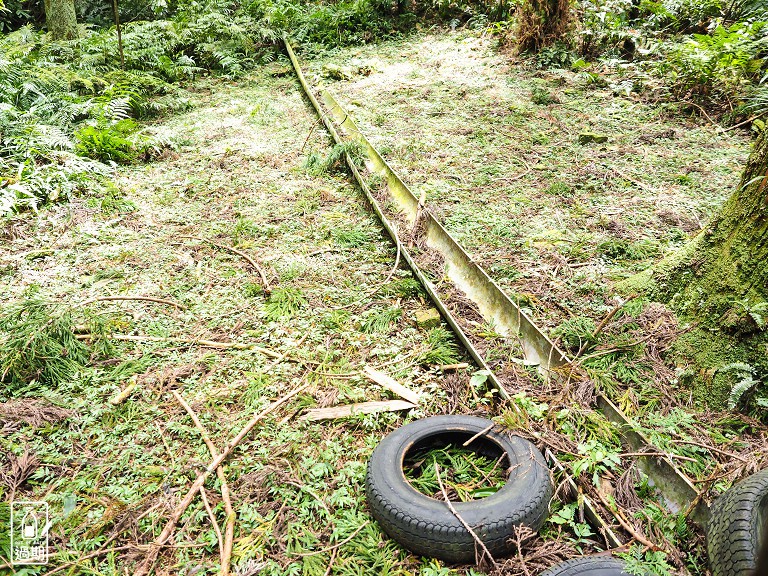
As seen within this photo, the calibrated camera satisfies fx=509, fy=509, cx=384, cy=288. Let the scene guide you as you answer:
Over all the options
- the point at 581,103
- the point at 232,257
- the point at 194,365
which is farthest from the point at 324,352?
the point at 581,103

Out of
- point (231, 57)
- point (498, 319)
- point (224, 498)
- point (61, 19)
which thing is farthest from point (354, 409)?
point (61, 19)

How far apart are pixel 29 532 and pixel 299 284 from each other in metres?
2.57

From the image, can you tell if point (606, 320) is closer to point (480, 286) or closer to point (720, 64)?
point (480, 286)

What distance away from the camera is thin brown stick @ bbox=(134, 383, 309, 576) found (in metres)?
2.45

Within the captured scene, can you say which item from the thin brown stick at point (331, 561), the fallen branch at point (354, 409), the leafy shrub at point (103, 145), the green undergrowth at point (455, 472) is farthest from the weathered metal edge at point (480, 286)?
the leafy shrub at point (103, 145)

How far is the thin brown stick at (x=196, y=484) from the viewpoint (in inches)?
96.3

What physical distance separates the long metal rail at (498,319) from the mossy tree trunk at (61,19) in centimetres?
777

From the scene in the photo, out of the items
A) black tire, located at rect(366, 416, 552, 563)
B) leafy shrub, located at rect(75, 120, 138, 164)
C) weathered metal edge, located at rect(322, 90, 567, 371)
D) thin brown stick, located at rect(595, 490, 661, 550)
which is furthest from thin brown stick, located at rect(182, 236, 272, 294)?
thin brown stick, located at rect(595, 490, 661, 550)

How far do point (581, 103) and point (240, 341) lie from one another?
6604 mm

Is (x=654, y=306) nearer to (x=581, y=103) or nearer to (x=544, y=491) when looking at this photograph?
(x=544, y=491)

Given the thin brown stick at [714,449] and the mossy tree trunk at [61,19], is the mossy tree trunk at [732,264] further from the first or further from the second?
the mossy tree trunk at [61,19]

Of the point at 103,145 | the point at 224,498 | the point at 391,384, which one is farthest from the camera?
the point at 103,145

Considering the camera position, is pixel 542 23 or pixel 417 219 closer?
pixel 417 219

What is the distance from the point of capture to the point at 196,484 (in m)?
2.81
